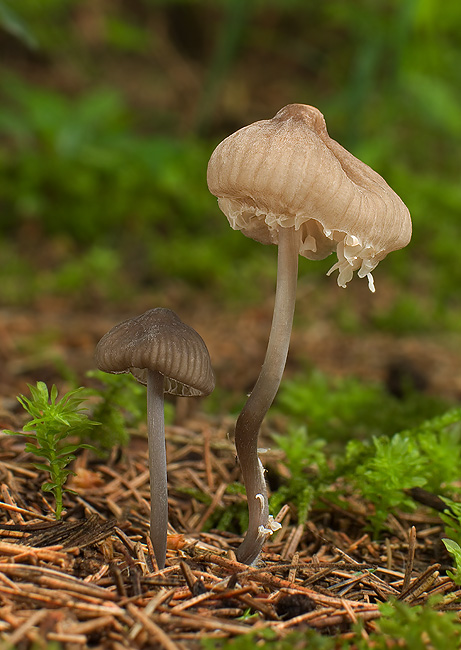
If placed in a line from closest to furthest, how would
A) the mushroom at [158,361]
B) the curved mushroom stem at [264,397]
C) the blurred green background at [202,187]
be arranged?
the mushroom at [158,361] → the curved mushroom stem at [264,397] → the blurred green background at [202,187]

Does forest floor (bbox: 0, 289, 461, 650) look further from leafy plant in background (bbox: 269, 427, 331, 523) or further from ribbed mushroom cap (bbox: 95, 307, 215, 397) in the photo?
ribbed mushroom cap (bbox: 95, 307, 215, 397)

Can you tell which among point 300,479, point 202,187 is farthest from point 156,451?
point 202,187

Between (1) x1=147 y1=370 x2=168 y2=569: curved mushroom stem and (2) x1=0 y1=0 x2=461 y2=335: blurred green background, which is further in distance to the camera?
(2) x1=0 y1=0 x2=461 y2=335: blurred green background

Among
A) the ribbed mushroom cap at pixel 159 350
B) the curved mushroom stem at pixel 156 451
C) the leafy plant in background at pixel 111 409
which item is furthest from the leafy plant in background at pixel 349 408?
the ribbed mushroom cap at pixel 159 350

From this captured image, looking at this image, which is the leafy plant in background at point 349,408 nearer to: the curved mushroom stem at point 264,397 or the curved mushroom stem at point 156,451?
the curved mushroom stem at point 264,397

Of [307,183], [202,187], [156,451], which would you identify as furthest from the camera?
[202,187]

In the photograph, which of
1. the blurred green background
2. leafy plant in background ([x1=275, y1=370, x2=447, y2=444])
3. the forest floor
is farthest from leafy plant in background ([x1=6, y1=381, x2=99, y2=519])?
the blurred green background

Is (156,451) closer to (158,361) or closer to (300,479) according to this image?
(158,361)

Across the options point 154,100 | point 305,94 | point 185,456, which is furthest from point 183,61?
point 185,456
